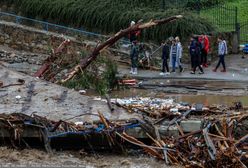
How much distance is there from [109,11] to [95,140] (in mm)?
15076

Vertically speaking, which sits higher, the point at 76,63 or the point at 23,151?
the point at 76,63

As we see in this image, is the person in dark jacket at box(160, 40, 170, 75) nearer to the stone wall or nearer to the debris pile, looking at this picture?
the stone wall

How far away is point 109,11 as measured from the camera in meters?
26.4

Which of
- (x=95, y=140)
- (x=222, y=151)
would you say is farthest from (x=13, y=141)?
(x=222, y=151)

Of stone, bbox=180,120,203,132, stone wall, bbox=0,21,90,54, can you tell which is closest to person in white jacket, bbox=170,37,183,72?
stone wall, bbox=0,21,90,54

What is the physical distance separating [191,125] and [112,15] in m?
14.8

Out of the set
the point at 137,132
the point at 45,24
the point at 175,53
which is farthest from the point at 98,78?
the point at 45,24

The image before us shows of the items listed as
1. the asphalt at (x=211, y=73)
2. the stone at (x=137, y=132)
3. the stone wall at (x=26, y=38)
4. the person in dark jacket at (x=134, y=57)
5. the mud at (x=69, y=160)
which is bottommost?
the mud at (x=69, y=160)

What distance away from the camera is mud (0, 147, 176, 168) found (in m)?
11.1

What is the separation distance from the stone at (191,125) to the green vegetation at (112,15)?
1267 cm

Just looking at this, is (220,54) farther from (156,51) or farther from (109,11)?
(109,11)

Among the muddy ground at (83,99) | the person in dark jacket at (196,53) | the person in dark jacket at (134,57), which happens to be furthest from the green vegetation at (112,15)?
the muddy ground at (83,99)

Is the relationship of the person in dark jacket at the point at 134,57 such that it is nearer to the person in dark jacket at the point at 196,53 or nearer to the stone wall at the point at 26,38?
the person in dark jacket at the point at 196,53

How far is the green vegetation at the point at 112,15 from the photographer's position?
24547mm
